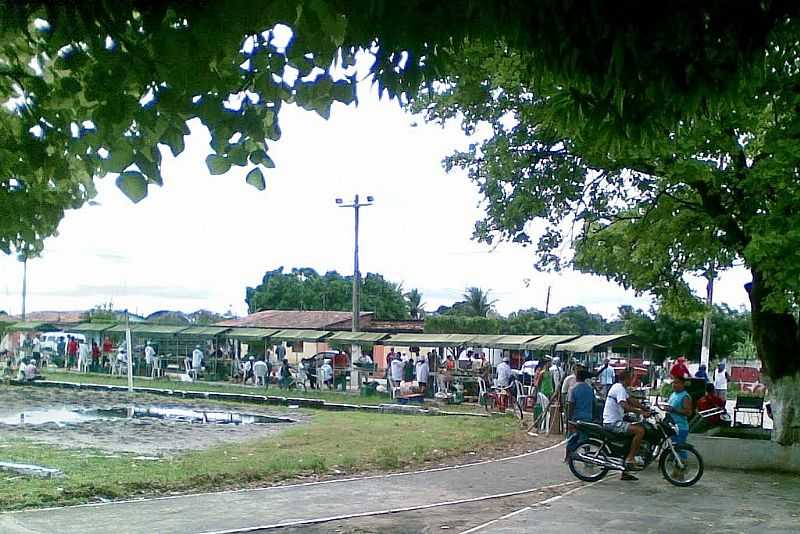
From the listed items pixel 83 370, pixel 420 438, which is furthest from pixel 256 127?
pixel 83 370

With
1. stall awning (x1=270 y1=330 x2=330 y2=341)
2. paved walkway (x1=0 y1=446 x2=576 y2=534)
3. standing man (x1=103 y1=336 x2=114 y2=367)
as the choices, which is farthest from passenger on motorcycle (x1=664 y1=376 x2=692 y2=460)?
standing man (x1=103 y1=336 x2=114 y2=367)

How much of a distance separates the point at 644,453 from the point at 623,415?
0.73m

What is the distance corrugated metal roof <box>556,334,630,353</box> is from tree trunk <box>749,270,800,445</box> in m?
11.5

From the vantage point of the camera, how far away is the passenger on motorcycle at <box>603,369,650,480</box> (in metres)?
12.9

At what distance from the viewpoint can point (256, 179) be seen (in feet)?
15.0

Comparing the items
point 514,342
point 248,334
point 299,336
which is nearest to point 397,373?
Answer: point 514,342

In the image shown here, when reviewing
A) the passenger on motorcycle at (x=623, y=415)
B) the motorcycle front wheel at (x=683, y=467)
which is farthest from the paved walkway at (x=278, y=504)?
the motorcycle front wheel at (x=683, y=467)

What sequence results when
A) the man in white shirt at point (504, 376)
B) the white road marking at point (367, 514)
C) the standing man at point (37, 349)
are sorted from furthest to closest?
the standing man at point (37, 349), the man in white shirt at point (504, 376), the white road marking at point (367, 514)

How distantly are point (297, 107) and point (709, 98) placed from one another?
6.95 feet

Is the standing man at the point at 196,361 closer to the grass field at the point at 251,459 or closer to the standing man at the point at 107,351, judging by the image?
the standing man at the point at 107,351

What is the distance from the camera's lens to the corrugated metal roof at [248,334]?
37250 millimetres

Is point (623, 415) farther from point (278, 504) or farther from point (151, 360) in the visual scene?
point (151, 360)

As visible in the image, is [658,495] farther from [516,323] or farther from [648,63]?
[516,323]

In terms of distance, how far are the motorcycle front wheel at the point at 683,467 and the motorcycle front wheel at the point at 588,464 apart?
0.84m
